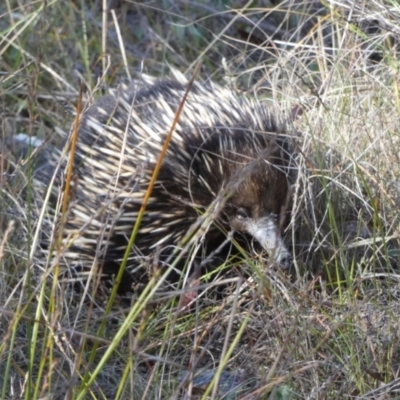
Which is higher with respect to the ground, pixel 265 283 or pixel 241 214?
pixel 265 283

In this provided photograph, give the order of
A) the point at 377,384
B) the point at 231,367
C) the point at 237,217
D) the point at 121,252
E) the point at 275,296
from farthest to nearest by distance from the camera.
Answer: the point at 121,252
the point at 237,217
the point at 231,367
the point at 275,296
the point at 377,384

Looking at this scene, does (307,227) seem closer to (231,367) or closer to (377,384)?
(231,367)

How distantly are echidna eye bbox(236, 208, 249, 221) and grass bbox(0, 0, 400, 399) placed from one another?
129 millimetres

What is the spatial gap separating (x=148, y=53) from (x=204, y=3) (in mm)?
352

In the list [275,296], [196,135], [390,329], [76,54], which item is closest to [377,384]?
[390,329]

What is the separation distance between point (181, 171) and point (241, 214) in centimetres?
22

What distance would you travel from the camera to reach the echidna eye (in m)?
2.52

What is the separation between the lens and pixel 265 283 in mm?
1231

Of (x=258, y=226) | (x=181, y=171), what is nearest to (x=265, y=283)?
(x=258, y=226)

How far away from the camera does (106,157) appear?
108 inches

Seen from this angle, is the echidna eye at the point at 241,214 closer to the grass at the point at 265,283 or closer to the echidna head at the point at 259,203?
the echidna head at the point at 259,203

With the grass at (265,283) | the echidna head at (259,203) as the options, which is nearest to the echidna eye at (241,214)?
the echidna head at (259,203)

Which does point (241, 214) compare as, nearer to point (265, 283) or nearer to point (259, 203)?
point (259, 203)

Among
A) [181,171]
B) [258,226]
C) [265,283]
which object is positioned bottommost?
[258,226]
